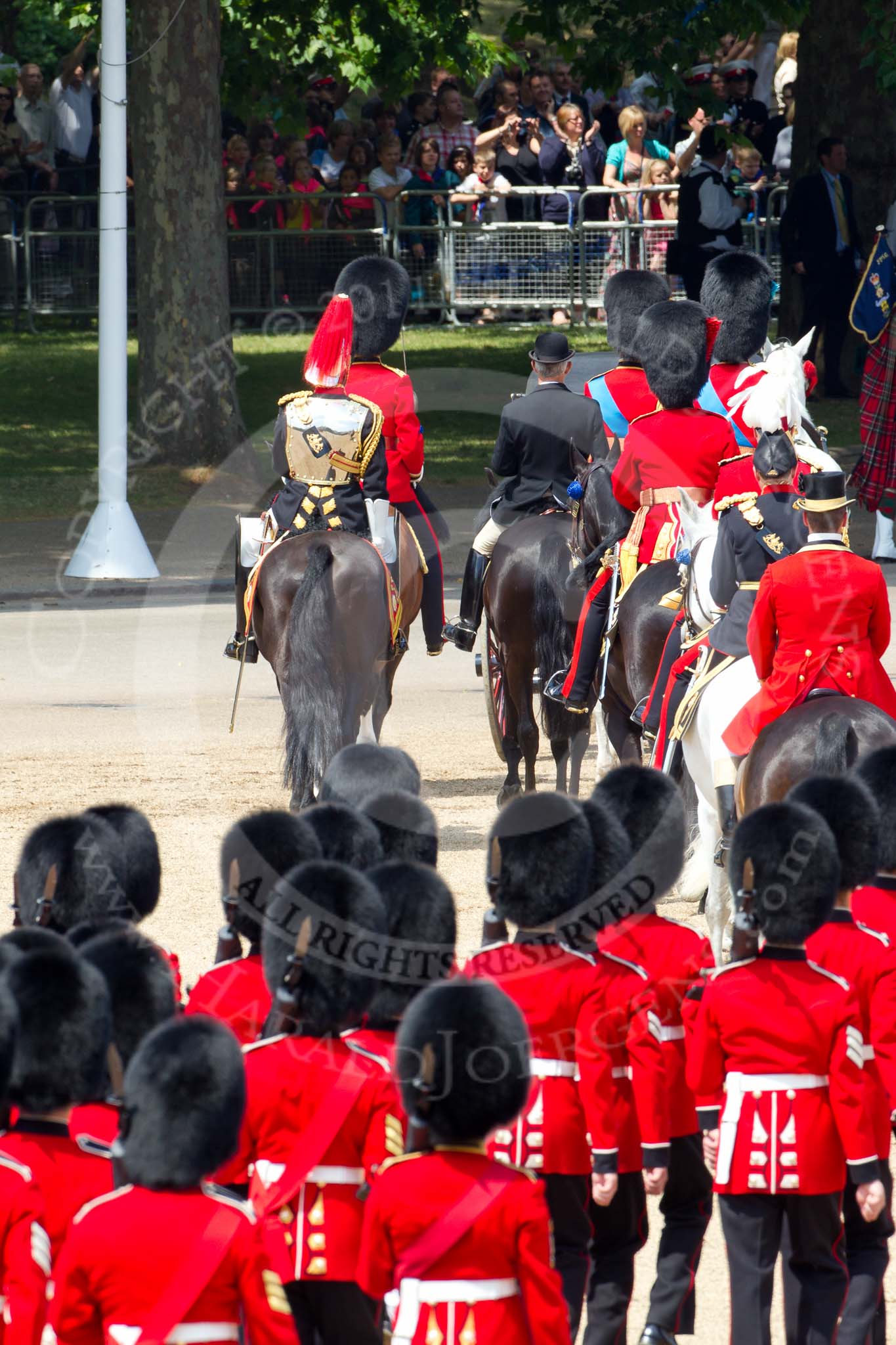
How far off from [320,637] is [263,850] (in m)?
3.65

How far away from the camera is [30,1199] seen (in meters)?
3.54

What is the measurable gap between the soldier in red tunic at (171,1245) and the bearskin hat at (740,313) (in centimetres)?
594

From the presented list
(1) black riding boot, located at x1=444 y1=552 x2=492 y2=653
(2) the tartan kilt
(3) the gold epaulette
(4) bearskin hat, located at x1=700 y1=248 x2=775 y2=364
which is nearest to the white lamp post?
(1) black riding boot, located at x1=444 y1=552 x2=492 y2=653

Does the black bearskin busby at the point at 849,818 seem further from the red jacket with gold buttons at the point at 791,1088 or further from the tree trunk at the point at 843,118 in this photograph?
the tree trunk at the point at 843,118

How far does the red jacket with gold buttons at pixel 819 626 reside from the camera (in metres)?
6.41

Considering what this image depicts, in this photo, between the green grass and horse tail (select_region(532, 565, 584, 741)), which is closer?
horse tail (select_region(532, 565, 584, 741))

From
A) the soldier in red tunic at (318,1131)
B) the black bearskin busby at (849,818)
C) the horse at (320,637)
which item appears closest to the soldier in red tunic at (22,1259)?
the soldier in red tunic at (318,1131)

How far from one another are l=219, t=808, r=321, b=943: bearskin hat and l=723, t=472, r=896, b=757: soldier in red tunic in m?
2.05

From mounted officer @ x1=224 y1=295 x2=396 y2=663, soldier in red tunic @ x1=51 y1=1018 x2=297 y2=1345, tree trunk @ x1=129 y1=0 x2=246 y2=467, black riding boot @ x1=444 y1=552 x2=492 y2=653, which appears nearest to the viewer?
soldier in red tunic @ x1=51 y1=1018 x2=297 y2=1345

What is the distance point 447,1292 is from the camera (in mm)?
3553

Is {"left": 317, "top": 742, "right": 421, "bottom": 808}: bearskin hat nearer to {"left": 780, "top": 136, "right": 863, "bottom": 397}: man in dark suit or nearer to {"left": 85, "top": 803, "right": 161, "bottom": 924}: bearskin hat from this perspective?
{"left": 85, "top": 803, "right": 161, "bottom": 924}: bearskin hat

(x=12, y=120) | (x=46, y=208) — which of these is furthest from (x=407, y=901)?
(x=12, y=120)

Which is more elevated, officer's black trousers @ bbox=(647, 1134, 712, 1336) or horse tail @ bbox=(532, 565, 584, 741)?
horse tail @ bbox=(532, 565, 584, 741)

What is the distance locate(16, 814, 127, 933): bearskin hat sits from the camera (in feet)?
15.9
